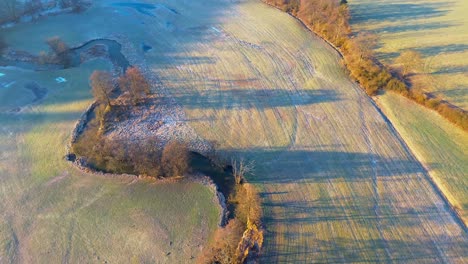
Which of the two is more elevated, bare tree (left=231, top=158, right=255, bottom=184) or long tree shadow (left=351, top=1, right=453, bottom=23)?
long tree shadow (left=351, top=1, right=453, bottom=23)

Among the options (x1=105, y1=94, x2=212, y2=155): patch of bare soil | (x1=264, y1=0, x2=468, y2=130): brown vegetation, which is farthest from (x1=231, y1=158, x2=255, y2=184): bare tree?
(x1=264, y1=0, x2=468, y2=130): brown vegetation

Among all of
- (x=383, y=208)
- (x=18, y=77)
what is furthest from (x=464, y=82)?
(x=18, y=77)

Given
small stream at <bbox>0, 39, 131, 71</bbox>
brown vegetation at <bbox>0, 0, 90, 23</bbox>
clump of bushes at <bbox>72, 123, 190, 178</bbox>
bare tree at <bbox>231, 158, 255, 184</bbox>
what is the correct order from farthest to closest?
brown vegetation at <bbox>0, 0, 90, 23</bbox> → small stream at <bbox>0, 39, 131, 71</bbox> → bare tree at <bbox>231, 158, 255, 184</bbox> → clump of bushes at <bbox>72, 123, 190, 178</bbox>

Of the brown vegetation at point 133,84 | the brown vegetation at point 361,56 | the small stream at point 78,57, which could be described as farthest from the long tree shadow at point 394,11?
the small stream at point 78,57

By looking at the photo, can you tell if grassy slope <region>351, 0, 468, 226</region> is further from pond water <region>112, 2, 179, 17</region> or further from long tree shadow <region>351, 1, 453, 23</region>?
pond water <region>112, 2, 179, 17</region>

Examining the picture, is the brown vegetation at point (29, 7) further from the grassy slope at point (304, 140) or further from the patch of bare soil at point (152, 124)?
the patch of bare soil at point (152, 124)

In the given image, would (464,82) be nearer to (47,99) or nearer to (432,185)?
(432,185)
